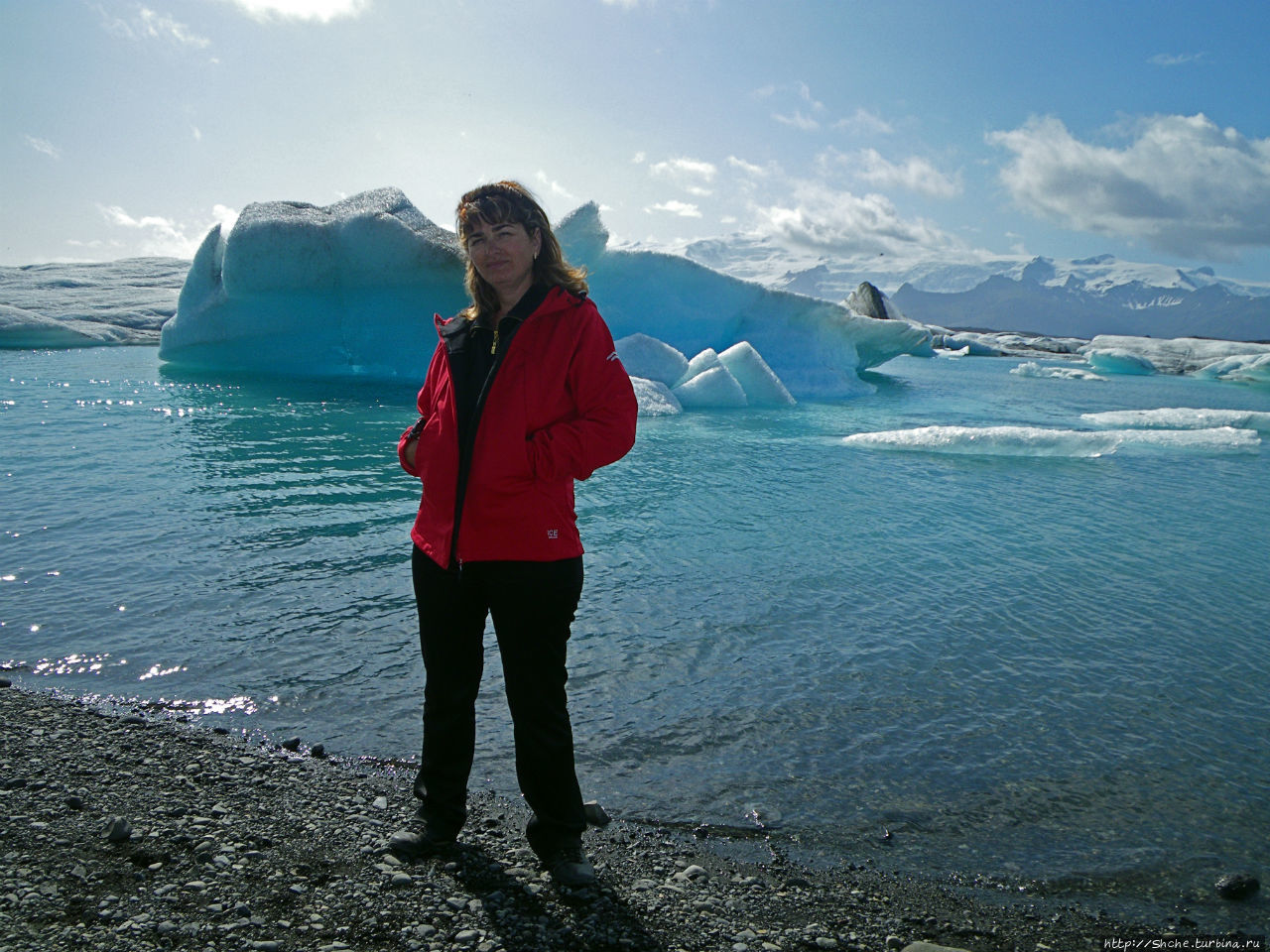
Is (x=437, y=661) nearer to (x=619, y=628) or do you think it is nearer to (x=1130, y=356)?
(x=619, y=628)

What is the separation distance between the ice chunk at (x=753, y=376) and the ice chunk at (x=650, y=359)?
31.8 inches

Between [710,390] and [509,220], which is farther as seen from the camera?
[710,390]

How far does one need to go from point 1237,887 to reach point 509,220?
2439 mm

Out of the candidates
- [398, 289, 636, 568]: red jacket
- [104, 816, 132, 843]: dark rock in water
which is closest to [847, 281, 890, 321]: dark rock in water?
[398, 289, 636, 568]: red jacket

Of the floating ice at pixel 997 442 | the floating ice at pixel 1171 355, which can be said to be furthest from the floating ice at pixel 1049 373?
the floating ice at pixel 997 442

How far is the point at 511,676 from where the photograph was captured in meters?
1.95

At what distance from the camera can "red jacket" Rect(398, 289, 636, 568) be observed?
1877 millimetres

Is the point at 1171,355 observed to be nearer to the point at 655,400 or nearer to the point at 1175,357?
the point at 1175,357

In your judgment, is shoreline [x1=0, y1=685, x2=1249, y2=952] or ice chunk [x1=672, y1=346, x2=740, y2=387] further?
ice chunk [x1=672, y1=346, x2=740, y2=387]

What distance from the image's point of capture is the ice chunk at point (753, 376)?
46.0 ft

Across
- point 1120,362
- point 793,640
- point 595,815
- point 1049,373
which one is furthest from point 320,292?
point 1120,362

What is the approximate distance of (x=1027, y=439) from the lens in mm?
9727

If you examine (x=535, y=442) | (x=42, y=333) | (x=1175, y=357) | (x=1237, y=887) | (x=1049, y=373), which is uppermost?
(x=1175, y=357)

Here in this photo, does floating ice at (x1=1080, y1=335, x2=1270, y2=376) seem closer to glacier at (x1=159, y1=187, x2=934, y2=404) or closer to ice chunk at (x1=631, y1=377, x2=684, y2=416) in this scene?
glacier at (x1=159, y1=187, x2=934, y2=404)
